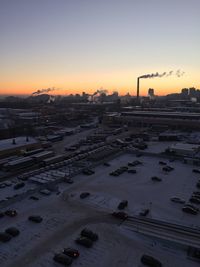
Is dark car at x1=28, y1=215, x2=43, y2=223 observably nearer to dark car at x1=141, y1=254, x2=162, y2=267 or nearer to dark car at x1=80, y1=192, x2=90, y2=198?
dark car at x1=80, y1=192, x2=90, y2=198

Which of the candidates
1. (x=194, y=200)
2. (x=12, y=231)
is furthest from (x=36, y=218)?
(x=194, y=200)

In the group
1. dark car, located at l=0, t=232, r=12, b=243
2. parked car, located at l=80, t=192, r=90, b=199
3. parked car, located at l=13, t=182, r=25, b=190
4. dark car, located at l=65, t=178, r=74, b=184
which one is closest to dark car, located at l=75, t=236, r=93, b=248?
dark car, located at l=0, t=232, r=12, b=243

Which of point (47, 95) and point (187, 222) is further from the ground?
point (47, 95)

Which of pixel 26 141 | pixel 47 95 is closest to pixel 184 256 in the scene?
pixel 26 141

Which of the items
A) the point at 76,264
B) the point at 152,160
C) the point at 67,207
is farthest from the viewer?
the point at 152,160

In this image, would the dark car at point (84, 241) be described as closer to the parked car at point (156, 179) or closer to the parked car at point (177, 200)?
the parked car at point (177, 200)

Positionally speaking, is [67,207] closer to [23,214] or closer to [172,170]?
[23,214]
